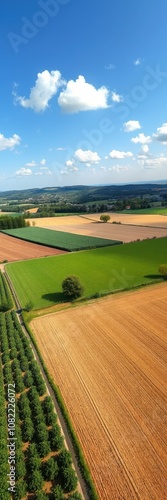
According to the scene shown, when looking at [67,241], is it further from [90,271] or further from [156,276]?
[156,276]

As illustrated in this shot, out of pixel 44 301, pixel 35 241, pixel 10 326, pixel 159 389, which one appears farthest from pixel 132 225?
pixel 159 389

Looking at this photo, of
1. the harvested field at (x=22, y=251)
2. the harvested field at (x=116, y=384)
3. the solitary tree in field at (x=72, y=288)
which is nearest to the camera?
the harvested field at (x=116, y=384)

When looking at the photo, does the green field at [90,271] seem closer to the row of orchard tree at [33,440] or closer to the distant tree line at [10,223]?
the row of orchard tree at [33,440]

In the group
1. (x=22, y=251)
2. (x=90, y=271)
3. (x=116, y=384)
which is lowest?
(x=116, y=384)

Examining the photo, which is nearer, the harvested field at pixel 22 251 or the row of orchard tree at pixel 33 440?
the row of orchard tree at pixel 33 440
